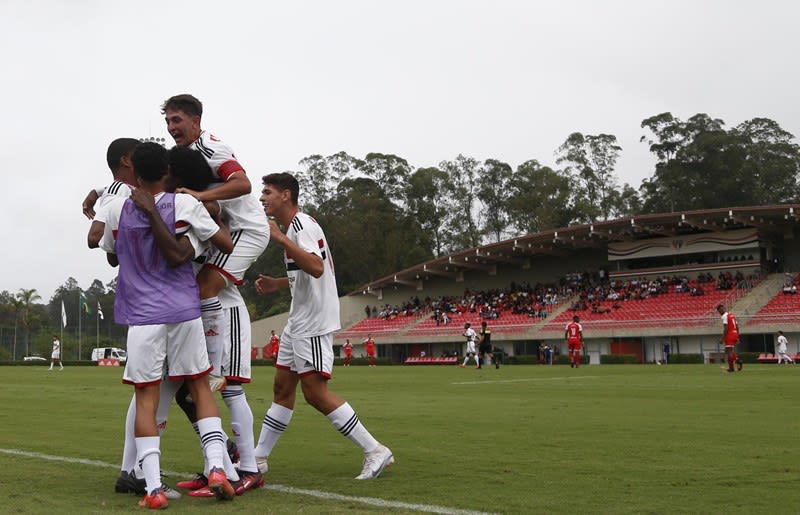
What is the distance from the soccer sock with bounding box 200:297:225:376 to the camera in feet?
19.3

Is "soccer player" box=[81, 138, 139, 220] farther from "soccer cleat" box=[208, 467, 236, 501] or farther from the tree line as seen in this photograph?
the tree line

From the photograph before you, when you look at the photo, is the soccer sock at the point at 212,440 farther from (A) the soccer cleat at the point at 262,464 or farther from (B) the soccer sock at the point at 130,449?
(A) the soccer cleat at the point at 262,464

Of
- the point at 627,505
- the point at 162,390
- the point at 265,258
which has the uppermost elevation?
the point at 265,258

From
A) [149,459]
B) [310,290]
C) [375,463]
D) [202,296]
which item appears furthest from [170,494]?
[310,290]

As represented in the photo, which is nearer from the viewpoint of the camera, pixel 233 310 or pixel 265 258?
pixel 233 310

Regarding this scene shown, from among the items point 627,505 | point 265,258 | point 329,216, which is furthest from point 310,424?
point 265,258

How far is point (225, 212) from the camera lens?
6215 mm

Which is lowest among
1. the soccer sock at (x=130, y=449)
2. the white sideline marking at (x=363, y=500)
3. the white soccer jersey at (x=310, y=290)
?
the white sideline marking at (x=363, y=500)

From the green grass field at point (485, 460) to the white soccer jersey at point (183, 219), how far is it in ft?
5.43

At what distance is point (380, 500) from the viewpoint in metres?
5.24

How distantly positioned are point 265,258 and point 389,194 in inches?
657

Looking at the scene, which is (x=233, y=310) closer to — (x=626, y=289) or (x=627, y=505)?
(x=627, y=505)

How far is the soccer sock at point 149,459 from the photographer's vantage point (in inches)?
202

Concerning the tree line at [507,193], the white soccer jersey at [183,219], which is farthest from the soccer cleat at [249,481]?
the tree line at [507,193]
